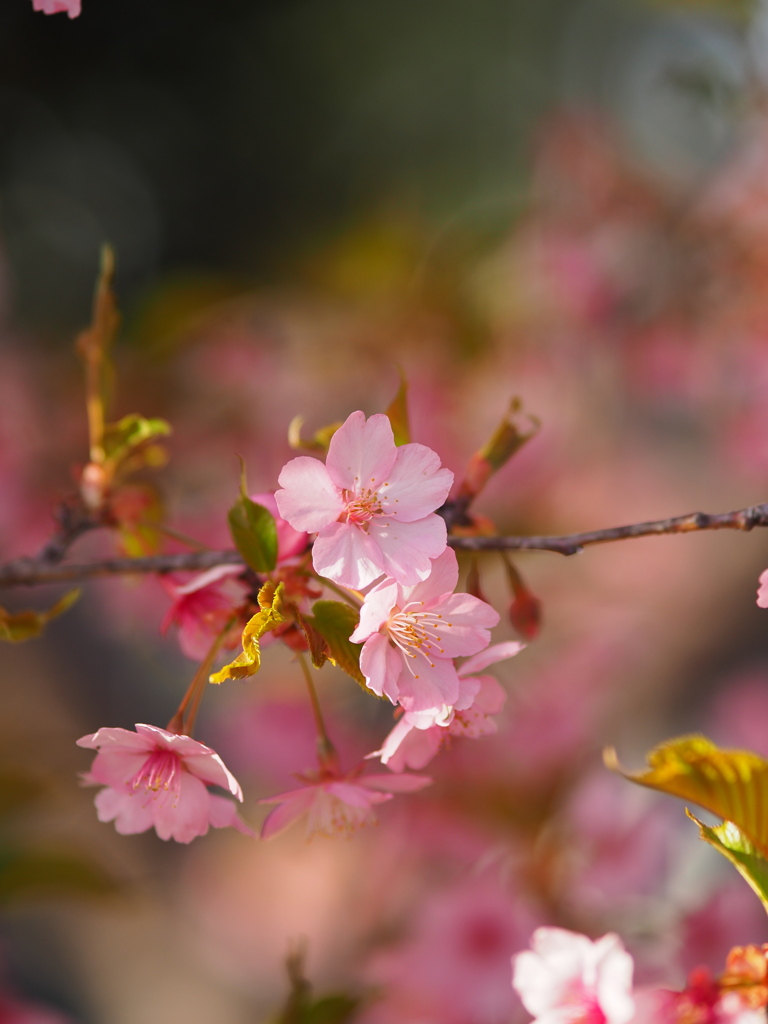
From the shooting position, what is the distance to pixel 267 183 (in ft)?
8.86

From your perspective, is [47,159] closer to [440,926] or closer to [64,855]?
[64,855]

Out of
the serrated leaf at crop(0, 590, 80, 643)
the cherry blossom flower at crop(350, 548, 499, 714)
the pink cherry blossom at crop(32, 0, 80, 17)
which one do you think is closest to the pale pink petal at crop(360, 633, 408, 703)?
the cherry blossom flower at crop(350, 548, 499, 714)

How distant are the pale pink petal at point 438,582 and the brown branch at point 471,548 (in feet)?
0.17

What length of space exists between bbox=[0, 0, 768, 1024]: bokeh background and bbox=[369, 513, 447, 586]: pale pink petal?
541 mm

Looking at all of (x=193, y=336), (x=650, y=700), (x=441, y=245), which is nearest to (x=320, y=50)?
(x=441, y=245)

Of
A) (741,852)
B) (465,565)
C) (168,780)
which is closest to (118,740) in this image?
(168,780)

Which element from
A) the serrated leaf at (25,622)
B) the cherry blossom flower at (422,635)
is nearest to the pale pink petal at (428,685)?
the cherry blossom flower at (422,635)

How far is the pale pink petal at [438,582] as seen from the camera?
1.51 ft

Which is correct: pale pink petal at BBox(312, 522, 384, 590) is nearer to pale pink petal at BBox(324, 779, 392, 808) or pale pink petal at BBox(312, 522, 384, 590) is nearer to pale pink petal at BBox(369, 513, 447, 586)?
pale pink petal at BBox(369, 513, 447, 586)

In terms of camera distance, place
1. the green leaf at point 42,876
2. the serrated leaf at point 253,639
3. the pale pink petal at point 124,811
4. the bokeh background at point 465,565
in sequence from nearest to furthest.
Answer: the serrated leaf at point 253,639
the pale pink petal at point 124,811
the green leaf at point 42,876
the bokeh background at point 465,565

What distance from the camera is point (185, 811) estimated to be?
485mm

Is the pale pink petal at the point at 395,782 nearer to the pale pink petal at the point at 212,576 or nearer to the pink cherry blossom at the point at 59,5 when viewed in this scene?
the pale pink petal at the point at 212,576

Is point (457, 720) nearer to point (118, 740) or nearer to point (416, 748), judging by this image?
point (416, 748)

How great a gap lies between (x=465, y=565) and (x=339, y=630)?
42 cm
